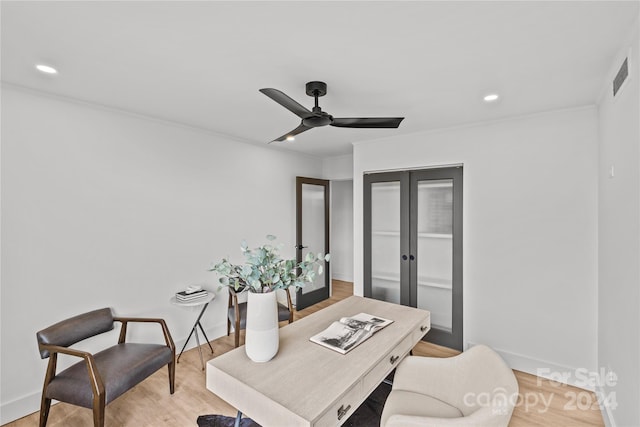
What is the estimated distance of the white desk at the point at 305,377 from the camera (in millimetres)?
1285

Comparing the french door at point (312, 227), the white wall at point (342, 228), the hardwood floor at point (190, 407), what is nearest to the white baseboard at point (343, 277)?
the white wall at point (342, 228)

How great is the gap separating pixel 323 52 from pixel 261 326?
159 centimetres

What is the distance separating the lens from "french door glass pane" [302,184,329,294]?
15.3 ft

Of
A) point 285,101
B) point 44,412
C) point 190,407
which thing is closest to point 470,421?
point 285,101

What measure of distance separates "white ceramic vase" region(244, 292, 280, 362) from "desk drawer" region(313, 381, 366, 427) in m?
0.49

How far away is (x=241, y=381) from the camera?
145cm

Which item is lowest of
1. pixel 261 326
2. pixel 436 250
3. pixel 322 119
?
pixel 261 326

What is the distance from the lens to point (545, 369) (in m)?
2.73

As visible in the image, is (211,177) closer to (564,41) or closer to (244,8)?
(244,8)

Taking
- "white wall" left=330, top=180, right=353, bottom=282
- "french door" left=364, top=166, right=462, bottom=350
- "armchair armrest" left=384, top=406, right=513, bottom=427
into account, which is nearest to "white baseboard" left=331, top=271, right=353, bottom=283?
"white wall" left=330, top=180, right=353, bottom=282

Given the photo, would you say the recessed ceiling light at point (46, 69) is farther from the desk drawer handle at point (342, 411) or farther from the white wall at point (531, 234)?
the white wall at point (531, 234)

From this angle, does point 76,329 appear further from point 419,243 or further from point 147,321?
point 419,243

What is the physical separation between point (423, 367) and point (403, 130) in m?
2.49

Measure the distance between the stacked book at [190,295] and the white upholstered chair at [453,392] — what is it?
2082 millimetres
